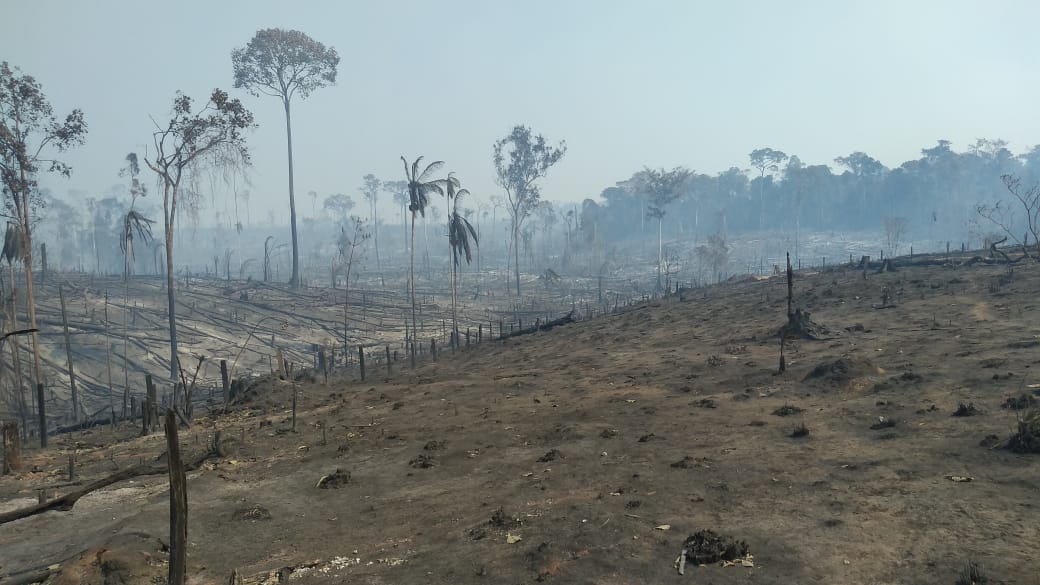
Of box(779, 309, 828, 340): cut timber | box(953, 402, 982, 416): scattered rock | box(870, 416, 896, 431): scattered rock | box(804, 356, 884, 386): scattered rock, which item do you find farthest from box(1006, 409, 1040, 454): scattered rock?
box(779, 309, 828, 340): cut timber

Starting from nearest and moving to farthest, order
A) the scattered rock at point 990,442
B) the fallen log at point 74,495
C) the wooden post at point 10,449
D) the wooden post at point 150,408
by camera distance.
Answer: the fallen log at point 74,495
the scattered rock at point 990,442
the wooden post at point 10,449
the wooden post at point 150,408

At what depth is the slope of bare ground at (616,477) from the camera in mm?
7078

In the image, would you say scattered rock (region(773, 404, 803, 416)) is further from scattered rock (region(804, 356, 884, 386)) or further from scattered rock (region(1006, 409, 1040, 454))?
scattered rock (region(1006, 409, 1040, 454))

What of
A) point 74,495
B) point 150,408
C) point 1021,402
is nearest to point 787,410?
point 1021,402

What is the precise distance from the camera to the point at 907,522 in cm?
731

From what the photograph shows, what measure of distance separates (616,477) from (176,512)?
7.14 metres

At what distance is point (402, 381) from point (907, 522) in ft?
58.0

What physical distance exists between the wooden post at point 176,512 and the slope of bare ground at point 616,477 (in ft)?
11.5

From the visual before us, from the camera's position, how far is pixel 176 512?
3744mm

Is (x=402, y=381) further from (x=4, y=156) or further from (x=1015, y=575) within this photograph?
(x=1015, y=575)

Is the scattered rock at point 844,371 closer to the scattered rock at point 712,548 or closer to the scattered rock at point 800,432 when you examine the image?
the scattered rock at point 800,432

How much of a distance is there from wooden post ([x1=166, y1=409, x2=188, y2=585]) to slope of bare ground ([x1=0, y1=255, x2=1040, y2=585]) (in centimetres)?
351

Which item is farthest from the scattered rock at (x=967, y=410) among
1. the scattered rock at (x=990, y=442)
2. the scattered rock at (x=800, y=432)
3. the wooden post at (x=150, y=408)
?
the wooden post at (x=150, y=408)

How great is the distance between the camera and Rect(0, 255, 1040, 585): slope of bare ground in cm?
708
